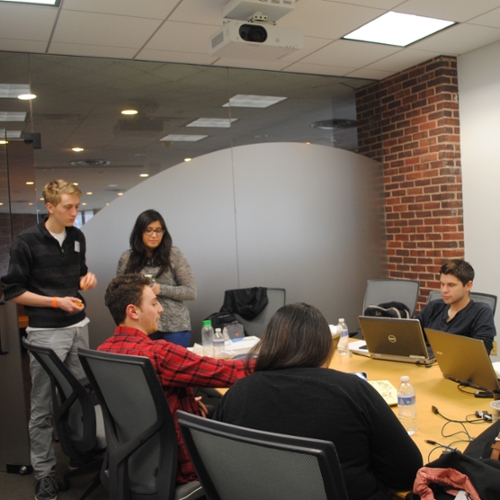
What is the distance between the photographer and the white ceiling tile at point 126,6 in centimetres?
336

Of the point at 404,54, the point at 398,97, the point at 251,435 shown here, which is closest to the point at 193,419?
the point at 251,435

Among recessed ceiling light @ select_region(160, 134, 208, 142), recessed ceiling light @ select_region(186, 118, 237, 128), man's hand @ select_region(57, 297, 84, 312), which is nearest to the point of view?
man's hand @ select_region(57, 297, 84, 312)

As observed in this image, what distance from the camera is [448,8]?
383 cm

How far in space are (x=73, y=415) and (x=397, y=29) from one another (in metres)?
3.64

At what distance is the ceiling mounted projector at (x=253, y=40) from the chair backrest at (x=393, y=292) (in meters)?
2.03

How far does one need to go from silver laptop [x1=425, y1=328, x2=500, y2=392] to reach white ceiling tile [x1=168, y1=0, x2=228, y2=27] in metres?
2.42

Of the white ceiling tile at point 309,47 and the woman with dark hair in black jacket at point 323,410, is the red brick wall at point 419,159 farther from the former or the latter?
the woman with dark hair in black jacket at point 323,410

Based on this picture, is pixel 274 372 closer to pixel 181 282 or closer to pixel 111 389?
pixel 111 389

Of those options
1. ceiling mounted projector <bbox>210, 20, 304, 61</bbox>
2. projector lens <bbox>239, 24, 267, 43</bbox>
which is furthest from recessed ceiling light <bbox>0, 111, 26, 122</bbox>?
projector lens <bbox>239, 24, 267, 43</bbox>

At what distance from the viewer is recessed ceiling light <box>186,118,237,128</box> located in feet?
16.0

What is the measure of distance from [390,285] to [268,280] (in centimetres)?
126

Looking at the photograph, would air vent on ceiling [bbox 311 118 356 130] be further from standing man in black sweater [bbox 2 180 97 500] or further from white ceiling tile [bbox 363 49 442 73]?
standing man in black sweater [bbox 2 180 97 500]

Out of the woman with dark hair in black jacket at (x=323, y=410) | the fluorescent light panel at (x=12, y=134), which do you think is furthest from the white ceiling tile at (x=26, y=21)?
the woman with dark hair in black jacket at (x=323, y=410)

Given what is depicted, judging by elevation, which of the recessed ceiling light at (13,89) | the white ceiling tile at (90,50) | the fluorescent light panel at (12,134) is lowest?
the fluorescent light panel at (12,134)
